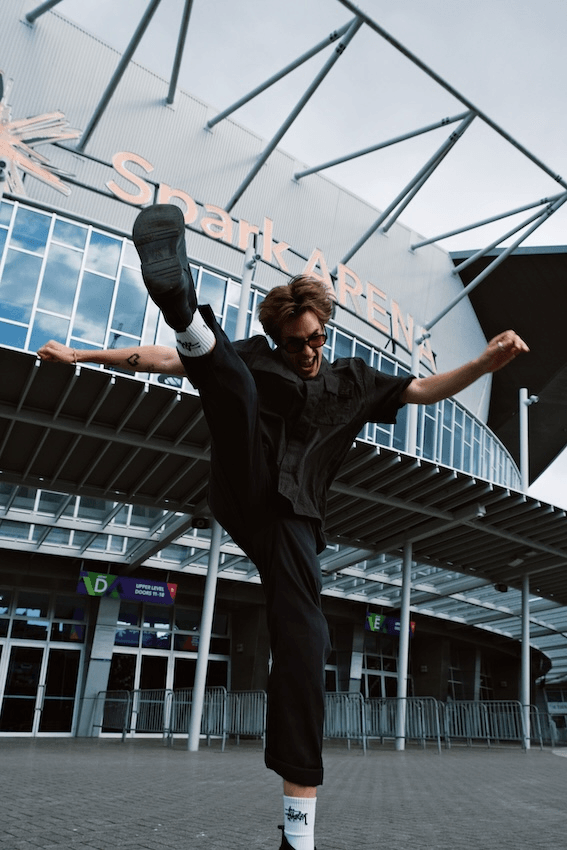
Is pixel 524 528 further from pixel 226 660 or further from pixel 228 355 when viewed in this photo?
pixel 228 355

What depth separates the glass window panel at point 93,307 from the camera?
17.8m

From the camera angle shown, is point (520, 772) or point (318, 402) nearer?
point (318, 402)

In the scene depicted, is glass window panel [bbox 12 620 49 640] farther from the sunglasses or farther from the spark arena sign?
the sunglasses

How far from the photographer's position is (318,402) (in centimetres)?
256

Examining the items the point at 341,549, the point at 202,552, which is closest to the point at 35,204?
the point at 202,552

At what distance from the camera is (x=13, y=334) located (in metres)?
17.0

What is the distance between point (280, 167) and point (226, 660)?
17.2 m

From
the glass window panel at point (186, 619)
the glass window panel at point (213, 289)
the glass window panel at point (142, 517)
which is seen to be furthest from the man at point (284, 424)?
the glass window panel at point (186, 619)

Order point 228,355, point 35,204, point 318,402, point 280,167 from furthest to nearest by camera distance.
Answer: point 280,167 → point 35,204 → point 318,402 → point 228,355

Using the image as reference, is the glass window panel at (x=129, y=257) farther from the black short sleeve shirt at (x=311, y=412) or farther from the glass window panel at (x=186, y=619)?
the black short sleeve shirt at (x=311, y=412)

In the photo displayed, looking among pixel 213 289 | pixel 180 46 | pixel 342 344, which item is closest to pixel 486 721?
pixel 342 344

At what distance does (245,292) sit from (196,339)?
42.2 feet

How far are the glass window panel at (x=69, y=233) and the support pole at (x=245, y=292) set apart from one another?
177 inches

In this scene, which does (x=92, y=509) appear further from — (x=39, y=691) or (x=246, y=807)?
(x=246, y=807)
